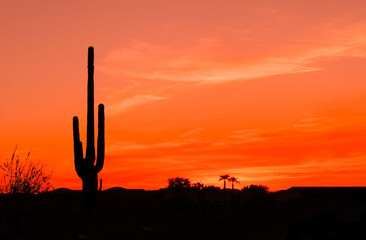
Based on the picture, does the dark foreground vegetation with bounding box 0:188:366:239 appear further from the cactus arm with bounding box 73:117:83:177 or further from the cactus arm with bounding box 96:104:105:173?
the cactus arm with bounding box 96:104:105:173

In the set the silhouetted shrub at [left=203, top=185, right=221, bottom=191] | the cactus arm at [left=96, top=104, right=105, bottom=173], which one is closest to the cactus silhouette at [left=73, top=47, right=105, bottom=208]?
the cactus arm at [left=96, top=104, right=105, bottom=173]

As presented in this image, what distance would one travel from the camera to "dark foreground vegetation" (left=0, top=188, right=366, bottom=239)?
1388 cm

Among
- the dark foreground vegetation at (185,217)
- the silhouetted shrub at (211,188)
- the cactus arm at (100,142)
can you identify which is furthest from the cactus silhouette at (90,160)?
the silhouetted shrub at (211,188)

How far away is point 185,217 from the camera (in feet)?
57.2

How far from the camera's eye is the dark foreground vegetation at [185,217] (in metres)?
13.9

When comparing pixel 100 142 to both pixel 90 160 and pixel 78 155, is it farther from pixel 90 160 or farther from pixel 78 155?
pixel 78 155

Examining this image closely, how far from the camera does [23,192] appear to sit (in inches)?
843

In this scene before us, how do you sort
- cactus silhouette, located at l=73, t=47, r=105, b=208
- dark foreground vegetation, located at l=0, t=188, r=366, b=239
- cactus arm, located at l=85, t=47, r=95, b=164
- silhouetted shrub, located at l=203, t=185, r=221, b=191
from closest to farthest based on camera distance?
dark foreground vegetation, located at l=0, t=188, r=366, b=239, cactus silhouette, located at l=73, t=47, r=105, b=208, cactus arm, located at l=85, t=47, r=95, b=164, silhouetted shrub, located at l=203, t=185, r=221, b=191

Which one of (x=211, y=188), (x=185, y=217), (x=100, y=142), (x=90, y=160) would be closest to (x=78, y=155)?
(x=90, y=160)

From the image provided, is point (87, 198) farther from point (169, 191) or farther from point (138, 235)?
point (169, 191)

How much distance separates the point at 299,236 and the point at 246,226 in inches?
107

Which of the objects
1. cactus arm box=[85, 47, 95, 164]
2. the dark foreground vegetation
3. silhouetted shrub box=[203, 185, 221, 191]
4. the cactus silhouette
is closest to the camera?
the dark foreground vegetation

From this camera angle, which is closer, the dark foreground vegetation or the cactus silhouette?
the dark foreground vegetation

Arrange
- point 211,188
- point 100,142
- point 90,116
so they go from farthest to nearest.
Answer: point 211,188 → point 90,116 → point 100,142
